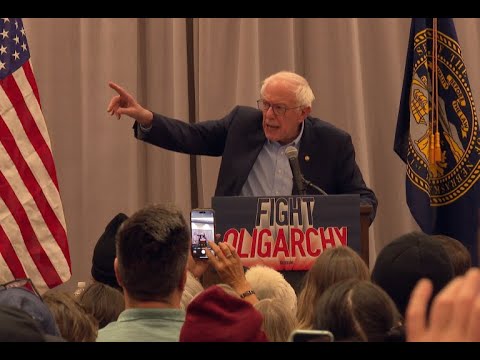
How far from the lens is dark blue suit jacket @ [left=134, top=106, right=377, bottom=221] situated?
4461 mm

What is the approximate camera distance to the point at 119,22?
679 cm

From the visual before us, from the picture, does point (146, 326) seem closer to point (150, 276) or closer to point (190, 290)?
point (150, 276)

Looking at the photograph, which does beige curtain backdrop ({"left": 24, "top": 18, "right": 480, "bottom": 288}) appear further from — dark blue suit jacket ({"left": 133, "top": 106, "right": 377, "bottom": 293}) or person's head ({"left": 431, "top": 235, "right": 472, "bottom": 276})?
person's head ({"left": 431, "top": 235, "right": 472, "bottom": 276})

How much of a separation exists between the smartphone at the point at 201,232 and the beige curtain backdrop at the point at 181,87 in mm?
3219

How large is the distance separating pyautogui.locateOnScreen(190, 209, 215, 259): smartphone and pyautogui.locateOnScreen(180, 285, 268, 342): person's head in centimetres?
154

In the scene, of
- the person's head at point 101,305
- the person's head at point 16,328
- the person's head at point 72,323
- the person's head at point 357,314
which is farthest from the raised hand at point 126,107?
the person's head at point 16,328

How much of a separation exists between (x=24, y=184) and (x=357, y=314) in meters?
3.40

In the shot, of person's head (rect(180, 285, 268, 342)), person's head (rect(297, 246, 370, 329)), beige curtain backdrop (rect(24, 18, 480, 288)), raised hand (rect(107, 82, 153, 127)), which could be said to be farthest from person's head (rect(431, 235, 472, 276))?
beige curtain backdrop (rect(24, 18, 480, 288))

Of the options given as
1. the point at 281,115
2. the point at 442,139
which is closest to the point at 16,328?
the point at 281,115

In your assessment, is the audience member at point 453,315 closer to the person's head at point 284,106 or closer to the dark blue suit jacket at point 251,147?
the dark blue suit jacket at point 251,147

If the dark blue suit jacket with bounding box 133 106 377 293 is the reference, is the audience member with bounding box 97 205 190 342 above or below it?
below

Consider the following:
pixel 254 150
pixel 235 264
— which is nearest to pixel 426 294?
pixel 235 264

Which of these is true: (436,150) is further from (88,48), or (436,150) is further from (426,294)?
(426,294)

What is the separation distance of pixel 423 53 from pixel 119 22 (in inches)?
98.0
